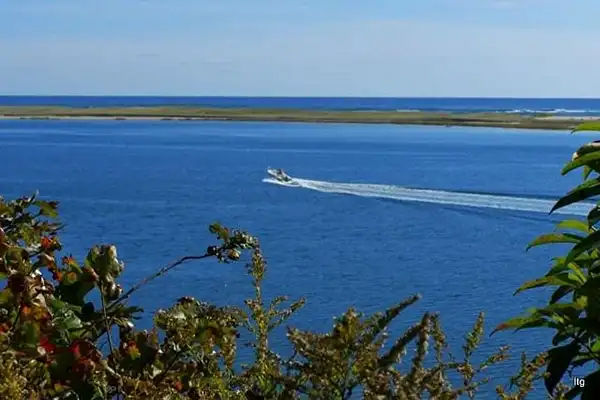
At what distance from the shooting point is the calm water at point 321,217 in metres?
15.1

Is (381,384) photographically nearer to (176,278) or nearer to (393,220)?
(176,278)

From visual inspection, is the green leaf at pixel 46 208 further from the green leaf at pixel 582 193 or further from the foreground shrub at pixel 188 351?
the green leaf at pixel 582 193

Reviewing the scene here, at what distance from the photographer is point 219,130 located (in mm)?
78938

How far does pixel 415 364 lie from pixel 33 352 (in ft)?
2.45

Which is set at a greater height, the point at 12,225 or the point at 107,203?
the point at 12,225

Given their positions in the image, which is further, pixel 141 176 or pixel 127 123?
pixel 127 123

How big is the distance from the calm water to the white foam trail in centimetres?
87

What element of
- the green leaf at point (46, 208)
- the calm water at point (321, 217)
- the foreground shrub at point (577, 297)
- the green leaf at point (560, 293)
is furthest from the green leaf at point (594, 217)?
the calm water at point (321, 217)

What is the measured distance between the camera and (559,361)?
6.84 feet

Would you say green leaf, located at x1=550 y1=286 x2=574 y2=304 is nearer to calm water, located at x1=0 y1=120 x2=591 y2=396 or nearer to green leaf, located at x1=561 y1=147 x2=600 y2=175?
green leaf, located at x1=561 y1=147 x2=600 y2=175

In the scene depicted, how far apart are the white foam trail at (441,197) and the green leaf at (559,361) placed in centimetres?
2302

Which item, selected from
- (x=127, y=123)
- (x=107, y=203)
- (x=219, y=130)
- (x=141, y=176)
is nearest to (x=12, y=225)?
(x=107, y=203)

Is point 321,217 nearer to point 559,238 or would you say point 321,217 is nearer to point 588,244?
point 559,238

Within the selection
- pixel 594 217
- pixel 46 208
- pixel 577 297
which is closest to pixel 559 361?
pixel 577 297
